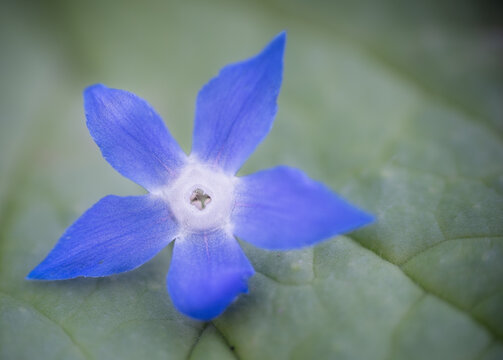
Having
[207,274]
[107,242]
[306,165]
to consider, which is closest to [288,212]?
[207,274]

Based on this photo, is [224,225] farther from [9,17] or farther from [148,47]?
[9,17]

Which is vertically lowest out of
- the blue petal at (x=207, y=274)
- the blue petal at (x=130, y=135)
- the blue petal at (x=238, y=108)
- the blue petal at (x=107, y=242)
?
the blue petal at (x=107, y=242)

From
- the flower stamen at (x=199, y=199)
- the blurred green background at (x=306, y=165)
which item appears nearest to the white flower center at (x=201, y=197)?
the flower stamen at (x=199, y=199)

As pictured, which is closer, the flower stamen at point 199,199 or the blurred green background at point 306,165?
the blurred green background at point 306,165

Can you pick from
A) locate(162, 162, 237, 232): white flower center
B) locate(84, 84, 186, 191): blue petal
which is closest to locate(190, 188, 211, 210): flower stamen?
locate(162, 162, 237, 232): white flower center

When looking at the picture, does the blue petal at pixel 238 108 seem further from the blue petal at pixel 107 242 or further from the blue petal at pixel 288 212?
the blue petal at pixel 107 242

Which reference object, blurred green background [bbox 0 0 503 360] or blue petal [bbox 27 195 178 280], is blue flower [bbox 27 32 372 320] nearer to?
blue petal [bbox 27 195 178 280]
